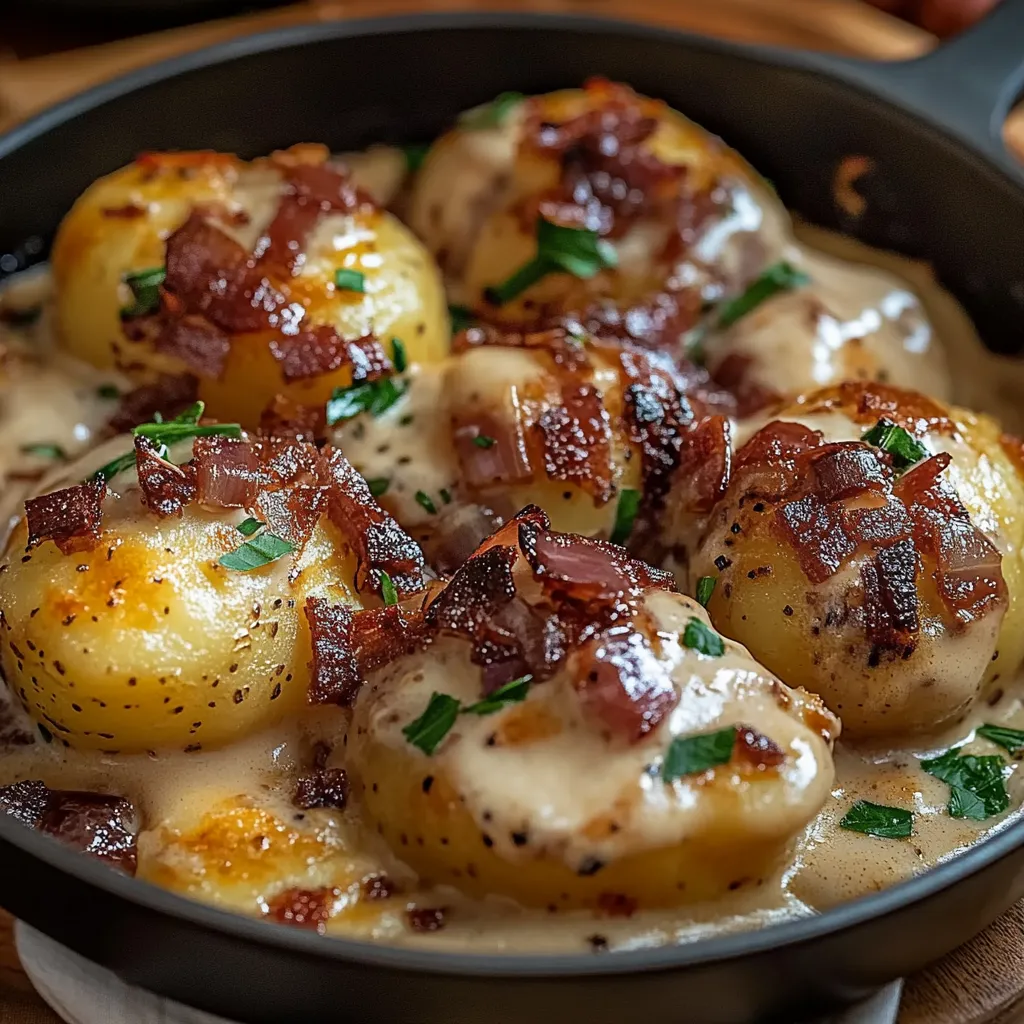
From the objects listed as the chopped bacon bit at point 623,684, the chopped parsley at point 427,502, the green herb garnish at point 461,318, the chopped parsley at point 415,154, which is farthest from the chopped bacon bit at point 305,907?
the chopped parsley at point 415,154

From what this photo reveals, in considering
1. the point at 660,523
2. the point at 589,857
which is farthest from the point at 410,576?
the point at 589,857

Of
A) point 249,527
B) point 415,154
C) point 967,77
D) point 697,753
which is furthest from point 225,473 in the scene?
point 967,77

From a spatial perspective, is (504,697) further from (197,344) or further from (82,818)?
(197,344)

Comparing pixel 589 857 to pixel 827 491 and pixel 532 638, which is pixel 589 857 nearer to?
pixel 532 638

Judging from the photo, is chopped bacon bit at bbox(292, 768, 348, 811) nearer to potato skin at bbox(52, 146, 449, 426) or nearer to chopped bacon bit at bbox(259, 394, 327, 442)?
chopped bacon bit at bbox(259, 394, 327, 442)

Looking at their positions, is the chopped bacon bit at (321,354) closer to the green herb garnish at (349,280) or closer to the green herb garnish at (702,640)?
the green herb garnish at (349,280)

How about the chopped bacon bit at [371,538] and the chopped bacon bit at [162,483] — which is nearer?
the chopped bacon bit at [162,483]
